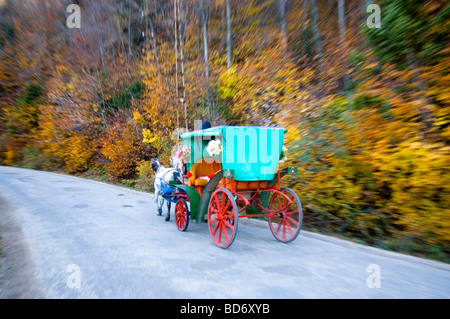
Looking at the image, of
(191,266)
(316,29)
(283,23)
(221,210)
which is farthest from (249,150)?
(283,23)

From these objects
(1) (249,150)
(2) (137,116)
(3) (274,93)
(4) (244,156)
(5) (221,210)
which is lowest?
(5) (221,210)

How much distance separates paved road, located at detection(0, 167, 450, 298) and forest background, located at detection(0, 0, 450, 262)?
0.86 m

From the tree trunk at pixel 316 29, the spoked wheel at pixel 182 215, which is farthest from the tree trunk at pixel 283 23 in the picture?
the spoked wheel at pixel 182 215

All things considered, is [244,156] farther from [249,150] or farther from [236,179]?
[236,179]

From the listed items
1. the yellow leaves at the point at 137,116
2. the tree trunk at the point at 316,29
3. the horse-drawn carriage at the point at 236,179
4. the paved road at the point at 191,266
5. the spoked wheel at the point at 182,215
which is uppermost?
the tree trunk at the point at 316,29

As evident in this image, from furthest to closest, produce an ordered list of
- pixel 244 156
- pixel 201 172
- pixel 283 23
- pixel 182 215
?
pixel 283 23 < pixel 182 215 < pixel 201 172 < pixel 244 156

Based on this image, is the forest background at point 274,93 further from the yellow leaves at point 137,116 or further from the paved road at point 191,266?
the paved road at point 191,266

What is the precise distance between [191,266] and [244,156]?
1981 mm

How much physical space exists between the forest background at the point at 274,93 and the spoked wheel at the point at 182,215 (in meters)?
2.65

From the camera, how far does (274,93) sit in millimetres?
9812

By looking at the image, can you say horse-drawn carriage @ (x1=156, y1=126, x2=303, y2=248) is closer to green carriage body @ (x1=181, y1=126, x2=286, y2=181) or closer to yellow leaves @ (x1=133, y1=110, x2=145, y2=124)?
green carriage body @ (x1=181, y1=126, x2=286, y2=181)

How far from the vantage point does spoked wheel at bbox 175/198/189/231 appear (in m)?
5.71

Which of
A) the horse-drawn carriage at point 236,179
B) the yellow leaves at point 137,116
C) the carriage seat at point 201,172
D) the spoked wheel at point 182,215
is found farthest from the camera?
the yellow leaves at point 137,116

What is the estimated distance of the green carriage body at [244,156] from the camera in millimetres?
4562
